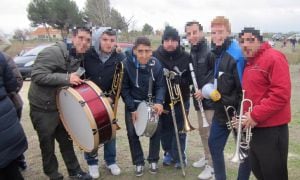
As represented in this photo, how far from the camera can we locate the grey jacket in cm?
473

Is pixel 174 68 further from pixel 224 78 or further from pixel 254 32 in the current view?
pixel 254 32

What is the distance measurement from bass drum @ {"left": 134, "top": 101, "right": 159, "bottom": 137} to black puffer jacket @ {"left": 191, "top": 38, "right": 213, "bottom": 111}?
2.48ft

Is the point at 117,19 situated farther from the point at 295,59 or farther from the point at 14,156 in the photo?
the point at 14,156

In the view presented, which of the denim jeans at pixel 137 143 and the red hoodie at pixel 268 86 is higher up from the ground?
the red hoodie at pixel 268 86

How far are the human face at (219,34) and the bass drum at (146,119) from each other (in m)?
1.26

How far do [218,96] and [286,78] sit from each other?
1057 millimetres

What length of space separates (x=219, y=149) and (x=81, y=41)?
2.18m

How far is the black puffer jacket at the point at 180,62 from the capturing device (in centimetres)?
556

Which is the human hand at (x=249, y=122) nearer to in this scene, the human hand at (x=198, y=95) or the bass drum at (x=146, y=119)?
the human hand at (x=198, y=95)

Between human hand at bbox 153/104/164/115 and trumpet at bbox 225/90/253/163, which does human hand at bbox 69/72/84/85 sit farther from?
trumpet at bbox 225/90/253/163

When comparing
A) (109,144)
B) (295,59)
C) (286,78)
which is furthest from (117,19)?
(286,78)

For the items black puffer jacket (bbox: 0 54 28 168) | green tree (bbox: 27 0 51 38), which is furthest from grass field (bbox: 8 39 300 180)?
green tree (bbox: 27 0 51 38)

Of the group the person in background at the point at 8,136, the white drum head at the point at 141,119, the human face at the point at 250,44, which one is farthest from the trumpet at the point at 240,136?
→ the person in background at the point at 8,136

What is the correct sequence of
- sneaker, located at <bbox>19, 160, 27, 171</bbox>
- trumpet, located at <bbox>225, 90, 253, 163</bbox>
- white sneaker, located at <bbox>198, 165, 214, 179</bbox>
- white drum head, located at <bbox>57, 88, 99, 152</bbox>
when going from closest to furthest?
trumpet, located at <bbox>225, 90, 253, 163</bbox> < white drum head, located at <bbox>57, 88, 99, 152</bbox> < white sneaker, located at <bbox>198, 165, 214, 179</bbox> < sneaker, located at <bbox>19, 160, 27, 171</bbox>
